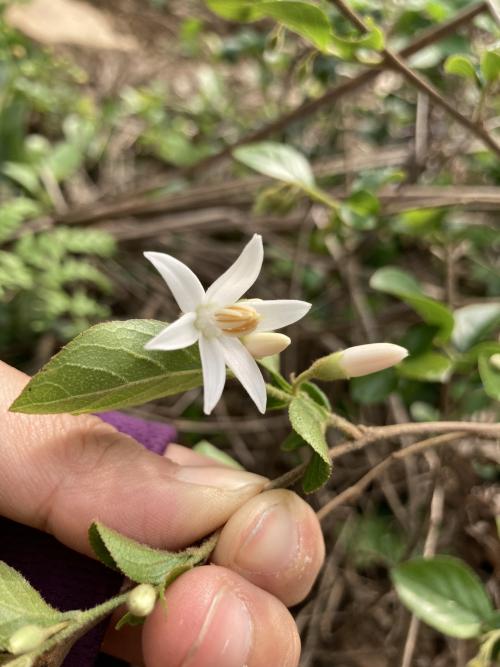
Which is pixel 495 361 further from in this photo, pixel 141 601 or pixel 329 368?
pixel 141 601

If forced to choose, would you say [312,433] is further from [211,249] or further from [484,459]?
[211,249]

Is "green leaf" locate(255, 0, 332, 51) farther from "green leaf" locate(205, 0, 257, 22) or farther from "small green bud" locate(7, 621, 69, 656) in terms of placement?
"small green bud" locate(7, 621, 69, 656)

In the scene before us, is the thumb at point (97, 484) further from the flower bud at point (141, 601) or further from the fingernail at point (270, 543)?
the flower bud at point (141, 601)

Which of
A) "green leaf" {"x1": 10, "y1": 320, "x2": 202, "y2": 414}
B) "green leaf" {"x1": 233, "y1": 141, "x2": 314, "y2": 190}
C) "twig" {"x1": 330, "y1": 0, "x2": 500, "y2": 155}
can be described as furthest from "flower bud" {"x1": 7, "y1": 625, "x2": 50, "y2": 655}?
"green leaf" {"x1": 233, "y1": 141, "x2": 314, "y2": 190}

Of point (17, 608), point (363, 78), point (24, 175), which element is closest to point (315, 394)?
point (17, 608)

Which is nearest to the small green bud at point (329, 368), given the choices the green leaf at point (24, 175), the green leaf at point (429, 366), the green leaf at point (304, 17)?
the green leaf at point (429, 366)

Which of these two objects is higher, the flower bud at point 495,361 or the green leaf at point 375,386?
the flower bud at point 495,361

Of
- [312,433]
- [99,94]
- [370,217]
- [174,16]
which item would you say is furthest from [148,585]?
[174,16]
